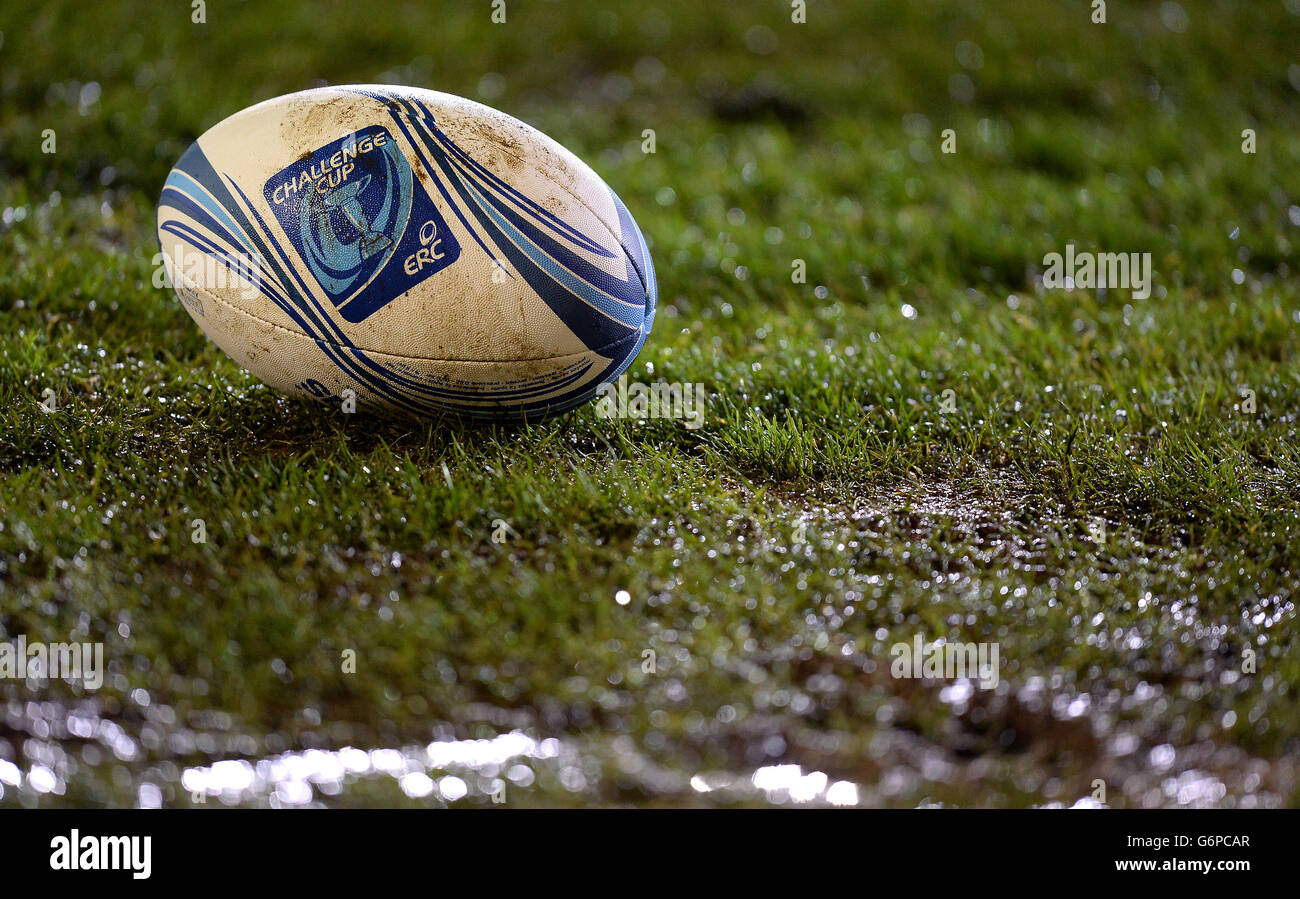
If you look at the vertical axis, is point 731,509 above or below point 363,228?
below

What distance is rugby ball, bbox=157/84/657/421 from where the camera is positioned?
8.93ft

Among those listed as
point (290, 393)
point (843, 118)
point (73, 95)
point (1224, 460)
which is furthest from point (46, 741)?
point (843, 118)

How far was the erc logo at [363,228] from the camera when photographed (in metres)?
2.70

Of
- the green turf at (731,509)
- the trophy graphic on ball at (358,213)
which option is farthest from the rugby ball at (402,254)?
the green turf at (731,509)

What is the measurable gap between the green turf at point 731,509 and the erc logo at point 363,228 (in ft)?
1.40

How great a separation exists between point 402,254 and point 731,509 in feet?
3.41

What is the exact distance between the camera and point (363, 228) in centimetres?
270

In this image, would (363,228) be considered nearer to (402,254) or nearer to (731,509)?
(402,254)

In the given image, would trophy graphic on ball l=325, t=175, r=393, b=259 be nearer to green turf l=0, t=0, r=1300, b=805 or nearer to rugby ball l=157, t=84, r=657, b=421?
rugby ball l=157, t=84, r=657, b=421

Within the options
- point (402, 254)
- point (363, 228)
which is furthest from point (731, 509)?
point (363, 228)

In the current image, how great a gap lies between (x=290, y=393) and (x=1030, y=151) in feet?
12.9

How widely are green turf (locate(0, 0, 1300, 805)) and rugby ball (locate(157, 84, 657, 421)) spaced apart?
22 centimetres

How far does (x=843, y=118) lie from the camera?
5719 mm

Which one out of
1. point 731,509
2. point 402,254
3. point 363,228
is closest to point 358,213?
point 363,228
